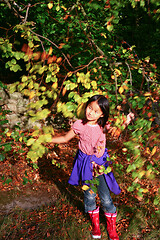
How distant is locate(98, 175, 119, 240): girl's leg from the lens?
2312mm

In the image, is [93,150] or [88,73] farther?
[93,150]

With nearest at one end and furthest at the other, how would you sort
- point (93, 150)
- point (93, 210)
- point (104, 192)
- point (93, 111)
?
point (93, 111) → point (93, 150) → point (104, 192) → point (93, 210)

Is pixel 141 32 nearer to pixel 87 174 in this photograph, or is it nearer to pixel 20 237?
pixel 87 174

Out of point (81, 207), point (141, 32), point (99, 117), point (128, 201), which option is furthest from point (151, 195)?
point (141, 32)

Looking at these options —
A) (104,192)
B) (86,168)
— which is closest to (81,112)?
(86,168)

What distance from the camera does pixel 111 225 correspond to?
2455 mm

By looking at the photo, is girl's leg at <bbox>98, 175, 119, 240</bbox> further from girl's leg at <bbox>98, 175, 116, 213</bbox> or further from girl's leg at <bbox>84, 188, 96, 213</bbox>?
girl's leg at <bbox>84, 188, 96, 213</bbox>

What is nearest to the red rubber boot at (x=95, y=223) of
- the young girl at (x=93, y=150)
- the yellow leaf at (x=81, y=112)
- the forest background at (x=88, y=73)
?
the young girl at (x=93, y=150)

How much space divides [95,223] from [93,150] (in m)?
1.09

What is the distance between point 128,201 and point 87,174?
156 cm

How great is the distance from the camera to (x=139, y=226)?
2.78m

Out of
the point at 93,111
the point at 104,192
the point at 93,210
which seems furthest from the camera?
the point at 93,210

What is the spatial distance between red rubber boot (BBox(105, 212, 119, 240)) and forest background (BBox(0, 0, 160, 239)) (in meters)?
0.46

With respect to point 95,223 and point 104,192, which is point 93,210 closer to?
point 95,223
